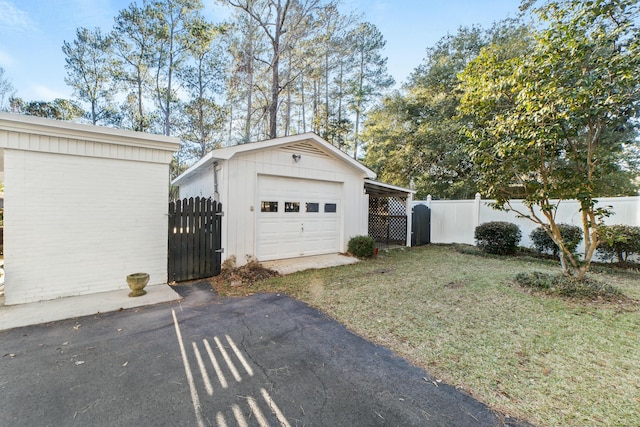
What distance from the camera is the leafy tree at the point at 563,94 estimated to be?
4.14 metres

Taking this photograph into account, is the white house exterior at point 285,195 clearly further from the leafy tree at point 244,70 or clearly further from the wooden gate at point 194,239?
the leafy tree at point 244,70

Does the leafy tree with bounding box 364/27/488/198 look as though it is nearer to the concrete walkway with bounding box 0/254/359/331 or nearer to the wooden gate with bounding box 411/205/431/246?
the wooden gate with bounding box 411/205/431/246

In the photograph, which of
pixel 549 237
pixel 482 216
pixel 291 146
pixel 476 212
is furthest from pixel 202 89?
pixel 549 237

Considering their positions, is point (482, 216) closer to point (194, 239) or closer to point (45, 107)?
point (194, 239)

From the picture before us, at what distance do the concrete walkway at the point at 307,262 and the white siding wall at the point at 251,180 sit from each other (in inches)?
24.5

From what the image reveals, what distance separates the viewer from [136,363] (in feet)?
8.80

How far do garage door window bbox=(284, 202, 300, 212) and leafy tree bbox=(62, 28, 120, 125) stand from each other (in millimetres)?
18597

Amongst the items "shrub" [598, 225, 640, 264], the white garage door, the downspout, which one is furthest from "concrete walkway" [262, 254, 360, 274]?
"shrub" [598, 225, 640, 264]

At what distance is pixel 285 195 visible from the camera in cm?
741

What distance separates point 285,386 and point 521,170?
18.7ft

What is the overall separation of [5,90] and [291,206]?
2245 cm

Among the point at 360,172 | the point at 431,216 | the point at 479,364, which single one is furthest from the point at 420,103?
the point at 479,364

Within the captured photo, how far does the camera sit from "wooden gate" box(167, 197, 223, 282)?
550 cm

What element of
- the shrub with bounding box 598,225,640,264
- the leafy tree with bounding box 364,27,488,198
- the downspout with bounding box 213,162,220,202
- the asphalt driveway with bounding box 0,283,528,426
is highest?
the leafy tree with bounding box 364,27,488,198
